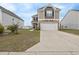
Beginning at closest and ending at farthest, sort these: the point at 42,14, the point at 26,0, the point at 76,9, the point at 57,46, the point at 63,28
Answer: the point at 26,0, the point at 57,46, the point at 76,9, the point at 63,28, the point at 42,14

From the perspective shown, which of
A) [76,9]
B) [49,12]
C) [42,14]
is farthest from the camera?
[49,12]

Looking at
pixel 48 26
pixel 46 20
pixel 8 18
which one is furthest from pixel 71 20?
pixel 8 18

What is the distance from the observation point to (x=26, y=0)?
733cm

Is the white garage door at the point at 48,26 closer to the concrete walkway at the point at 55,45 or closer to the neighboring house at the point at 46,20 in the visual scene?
the neighboring house at the point at 46,20

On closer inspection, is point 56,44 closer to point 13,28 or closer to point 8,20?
point 13,28

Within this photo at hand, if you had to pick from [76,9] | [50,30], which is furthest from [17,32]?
[76,9]

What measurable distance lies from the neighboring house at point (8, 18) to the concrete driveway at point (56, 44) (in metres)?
1.24

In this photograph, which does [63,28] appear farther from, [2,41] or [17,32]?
[2,41]

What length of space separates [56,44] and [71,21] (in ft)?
4.83

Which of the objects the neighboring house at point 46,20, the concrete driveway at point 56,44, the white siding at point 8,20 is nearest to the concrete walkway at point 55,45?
the concrete driveway at point 56,44

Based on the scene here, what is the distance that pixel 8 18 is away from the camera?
357 inches

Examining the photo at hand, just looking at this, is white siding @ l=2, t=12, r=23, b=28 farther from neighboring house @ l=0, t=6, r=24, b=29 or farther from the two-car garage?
the two-car garage

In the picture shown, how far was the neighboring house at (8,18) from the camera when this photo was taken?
8859 mm

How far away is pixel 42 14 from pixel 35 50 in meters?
3.41
